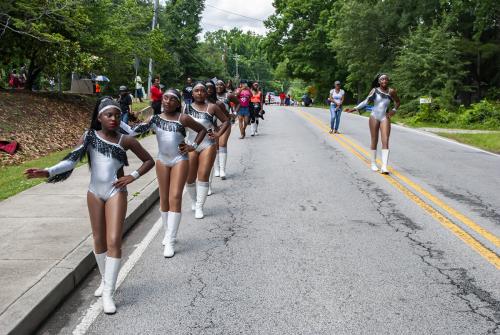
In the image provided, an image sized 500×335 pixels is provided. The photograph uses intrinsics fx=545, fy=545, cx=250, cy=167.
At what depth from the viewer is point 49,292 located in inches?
171

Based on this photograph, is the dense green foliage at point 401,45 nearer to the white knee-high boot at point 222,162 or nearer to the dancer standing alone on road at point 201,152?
the white knee-high boot at point 222,162

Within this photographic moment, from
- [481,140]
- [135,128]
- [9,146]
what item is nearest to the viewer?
[135,128]

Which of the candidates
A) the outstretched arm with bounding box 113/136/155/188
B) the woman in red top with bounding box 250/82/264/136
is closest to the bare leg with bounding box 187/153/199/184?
the outstretched arm with bounding box 113/136/155/188

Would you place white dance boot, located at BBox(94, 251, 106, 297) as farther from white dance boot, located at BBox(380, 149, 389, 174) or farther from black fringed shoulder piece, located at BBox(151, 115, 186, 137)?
white dance boot, located at BBox(380, 149, 389, 174)

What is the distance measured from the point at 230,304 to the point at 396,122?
24.7 metres

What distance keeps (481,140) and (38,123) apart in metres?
14.5

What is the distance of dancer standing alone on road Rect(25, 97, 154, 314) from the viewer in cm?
441

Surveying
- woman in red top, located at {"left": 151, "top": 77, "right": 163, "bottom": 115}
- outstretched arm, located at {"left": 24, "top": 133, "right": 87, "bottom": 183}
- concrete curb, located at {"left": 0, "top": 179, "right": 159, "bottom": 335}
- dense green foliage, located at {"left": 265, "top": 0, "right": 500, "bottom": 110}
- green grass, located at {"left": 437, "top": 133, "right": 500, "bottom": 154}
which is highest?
dense green foliage, located at {"left": 265, "top": 0, "right": 500, "bottom": 110}

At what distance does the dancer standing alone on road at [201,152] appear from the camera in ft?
23.4

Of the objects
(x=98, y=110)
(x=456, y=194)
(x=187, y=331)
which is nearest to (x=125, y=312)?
(x=187, y=331)

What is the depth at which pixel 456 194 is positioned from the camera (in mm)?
8930

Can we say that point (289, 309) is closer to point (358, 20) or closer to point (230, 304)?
point (230, 304)

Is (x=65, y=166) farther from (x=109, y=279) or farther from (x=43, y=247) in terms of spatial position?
(x=43, y=247)

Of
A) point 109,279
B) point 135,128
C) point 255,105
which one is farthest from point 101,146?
point 255,105
